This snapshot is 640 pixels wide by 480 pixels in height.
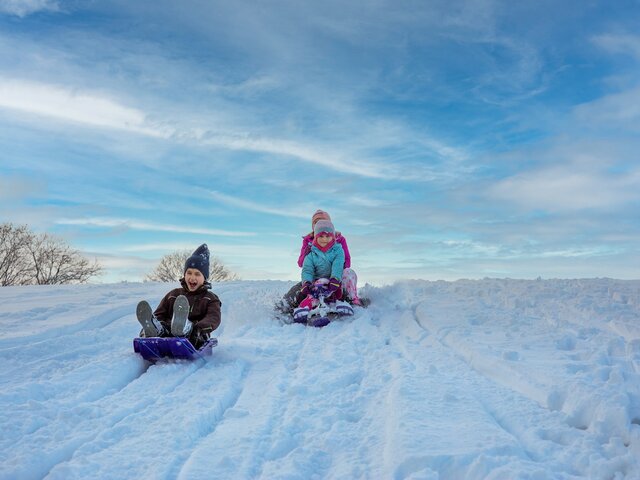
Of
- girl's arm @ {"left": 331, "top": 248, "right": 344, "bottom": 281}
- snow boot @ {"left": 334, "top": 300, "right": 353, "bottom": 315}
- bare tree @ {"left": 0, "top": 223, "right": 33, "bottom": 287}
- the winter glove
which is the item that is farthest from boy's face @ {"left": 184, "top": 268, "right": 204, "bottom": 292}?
bare tree @ {"left": 0, "top": 223, "right": 33, "bottom": 287}

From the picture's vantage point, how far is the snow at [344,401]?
2762 millimetres

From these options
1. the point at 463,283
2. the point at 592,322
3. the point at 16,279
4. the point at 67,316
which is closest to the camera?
the point at 592,322

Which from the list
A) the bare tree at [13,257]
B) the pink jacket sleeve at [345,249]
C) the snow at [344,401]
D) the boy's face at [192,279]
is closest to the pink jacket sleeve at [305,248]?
the pink jacket sleeve at [345,249]

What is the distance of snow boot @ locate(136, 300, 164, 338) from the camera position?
209 inches

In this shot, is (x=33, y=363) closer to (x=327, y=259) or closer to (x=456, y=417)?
(x=456, y=417)

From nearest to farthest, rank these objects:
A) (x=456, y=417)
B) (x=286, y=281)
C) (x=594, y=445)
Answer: (x=594, y=445)
(x=456, y=417)
(x=286, y=281)

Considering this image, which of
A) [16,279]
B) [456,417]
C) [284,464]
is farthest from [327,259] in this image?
[16,279]

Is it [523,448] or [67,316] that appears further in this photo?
[67,316]

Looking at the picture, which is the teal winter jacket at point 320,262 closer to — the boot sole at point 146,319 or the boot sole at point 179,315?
Result: the boot sole at point 179,315

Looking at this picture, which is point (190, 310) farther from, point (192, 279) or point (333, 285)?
point (333, 285)

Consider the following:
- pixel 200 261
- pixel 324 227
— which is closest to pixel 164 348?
pixel 200 261

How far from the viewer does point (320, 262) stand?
347 inches

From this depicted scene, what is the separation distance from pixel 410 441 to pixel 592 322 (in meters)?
4.77

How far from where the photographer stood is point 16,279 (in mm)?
25484
